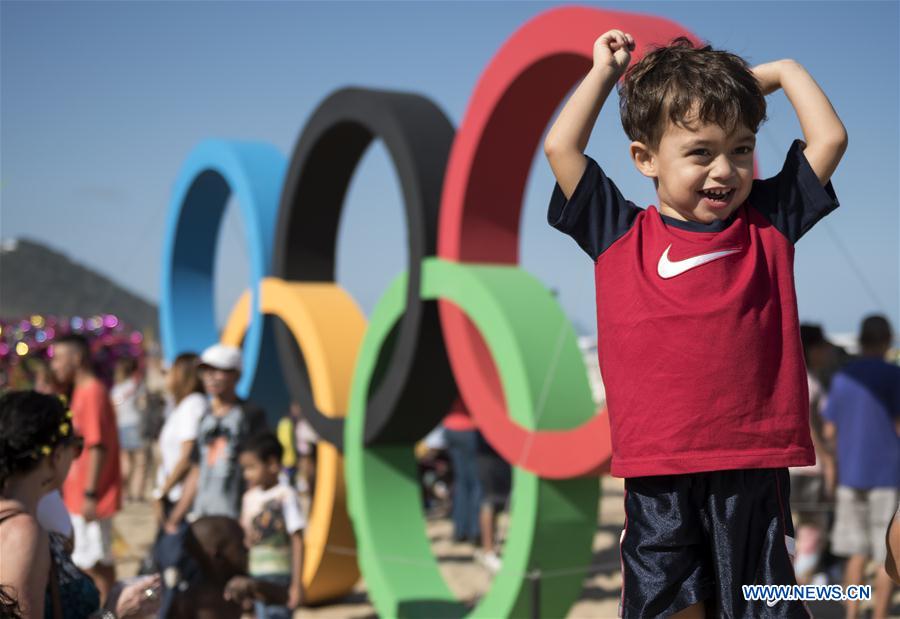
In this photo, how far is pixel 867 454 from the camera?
5.05 m

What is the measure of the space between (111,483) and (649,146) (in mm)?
4471

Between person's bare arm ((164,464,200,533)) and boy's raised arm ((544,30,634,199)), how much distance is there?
366cm

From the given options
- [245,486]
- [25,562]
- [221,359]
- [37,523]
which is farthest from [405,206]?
[25,562]

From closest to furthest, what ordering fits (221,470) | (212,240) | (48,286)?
(221,470), (212,240), (48,286)

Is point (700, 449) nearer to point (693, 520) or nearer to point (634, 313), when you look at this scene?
point (693, 520)

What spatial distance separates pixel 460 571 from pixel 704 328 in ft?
20.4

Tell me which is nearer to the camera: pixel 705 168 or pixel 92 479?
pixel 705 168

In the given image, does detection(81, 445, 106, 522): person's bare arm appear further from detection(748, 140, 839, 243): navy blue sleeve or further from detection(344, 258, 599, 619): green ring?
detection(748, 140, 839, 243): navy blue sleeve

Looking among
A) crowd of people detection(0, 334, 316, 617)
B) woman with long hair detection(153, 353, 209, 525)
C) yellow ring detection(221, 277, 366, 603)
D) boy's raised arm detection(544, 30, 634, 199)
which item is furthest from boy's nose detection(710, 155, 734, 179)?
yellow ring detection(221, 277, 366, 603)

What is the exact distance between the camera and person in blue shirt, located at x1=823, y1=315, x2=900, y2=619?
16.5ft

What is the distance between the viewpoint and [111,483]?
5520 mm

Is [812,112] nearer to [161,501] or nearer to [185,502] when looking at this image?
[185,502]

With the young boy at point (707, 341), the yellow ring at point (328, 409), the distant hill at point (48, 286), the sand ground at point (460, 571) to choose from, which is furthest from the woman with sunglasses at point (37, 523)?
the distant hill at point (48, 286)

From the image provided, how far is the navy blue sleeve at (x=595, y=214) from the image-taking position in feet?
6.11
